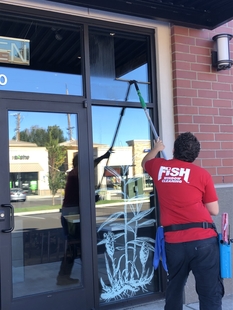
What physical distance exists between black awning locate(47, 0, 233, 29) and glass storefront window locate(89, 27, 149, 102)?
38cm

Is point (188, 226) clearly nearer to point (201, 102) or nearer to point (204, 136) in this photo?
point (204, 136)

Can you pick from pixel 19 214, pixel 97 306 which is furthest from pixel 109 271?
pixel 19 214

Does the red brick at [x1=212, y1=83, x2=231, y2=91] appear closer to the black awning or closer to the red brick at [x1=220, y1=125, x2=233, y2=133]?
the red brick at [x1=220, y1=125, x2=233, y2=133]

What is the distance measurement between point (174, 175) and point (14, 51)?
2160mm

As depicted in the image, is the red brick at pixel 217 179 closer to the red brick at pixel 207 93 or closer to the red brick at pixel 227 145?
the red brick at pixel 227 145

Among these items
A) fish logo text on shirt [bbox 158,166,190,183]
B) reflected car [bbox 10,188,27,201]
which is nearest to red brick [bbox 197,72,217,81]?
fish logo text on shirt [bbox 158,166,190,183]

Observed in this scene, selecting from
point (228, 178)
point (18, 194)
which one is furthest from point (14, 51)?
point (228, 178)

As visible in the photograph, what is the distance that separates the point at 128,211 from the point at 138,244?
0.40 meters

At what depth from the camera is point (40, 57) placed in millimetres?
4211

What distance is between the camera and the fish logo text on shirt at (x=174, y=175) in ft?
10.6

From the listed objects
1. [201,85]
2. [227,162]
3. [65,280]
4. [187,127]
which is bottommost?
[65,280]

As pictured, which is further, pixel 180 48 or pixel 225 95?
pixel 225 95

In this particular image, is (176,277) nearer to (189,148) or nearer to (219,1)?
(189,148)

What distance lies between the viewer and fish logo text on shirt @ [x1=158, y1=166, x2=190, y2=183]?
322 centimetres
